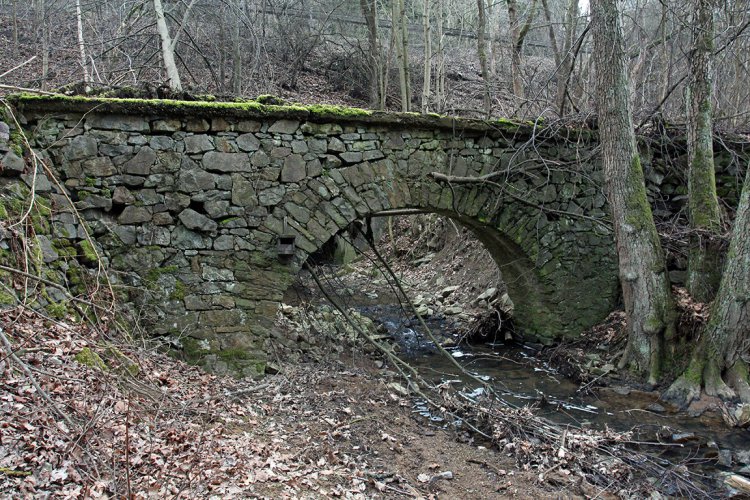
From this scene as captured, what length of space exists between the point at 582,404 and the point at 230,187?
442 cm

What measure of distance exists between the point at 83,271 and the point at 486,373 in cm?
474

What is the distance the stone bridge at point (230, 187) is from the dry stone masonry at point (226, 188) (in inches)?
0.5

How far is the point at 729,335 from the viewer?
5.70 metres

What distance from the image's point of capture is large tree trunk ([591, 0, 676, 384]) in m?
6.21

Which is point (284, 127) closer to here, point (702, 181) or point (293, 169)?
point (293, 169)

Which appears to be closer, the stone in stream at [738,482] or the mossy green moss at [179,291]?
the stone in stream at [738,482]

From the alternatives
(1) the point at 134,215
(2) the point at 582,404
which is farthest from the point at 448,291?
(1) the point at 134,215

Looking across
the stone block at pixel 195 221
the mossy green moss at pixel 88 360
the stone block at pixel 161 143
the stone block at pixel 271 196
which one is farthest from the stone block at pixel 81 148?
the mossy green moss at pixel 88 360

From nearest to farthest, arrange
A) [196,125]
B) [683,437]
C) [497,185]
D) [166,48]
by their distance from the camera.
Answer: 1. [683,437]
2. [196,125]
3. [497,185]
4. [166,48]

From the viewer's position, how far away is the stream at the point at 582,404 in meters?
4.97

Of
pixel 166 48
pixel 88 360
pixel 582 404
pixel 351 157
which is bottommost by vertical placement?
pixel 582 404

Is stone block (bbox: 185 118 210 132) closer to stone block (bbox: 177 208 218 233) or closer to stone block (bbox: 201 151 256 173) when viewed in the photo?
stone block (bbox: 201 151 256 173)

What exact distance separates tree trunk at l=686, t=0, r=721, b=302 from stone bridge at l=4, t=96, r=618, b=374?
1.84 meters

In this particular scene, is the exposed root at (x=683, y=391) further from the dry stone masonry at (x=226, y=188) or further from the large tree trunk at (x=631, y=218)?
the dry stone masonry at (x=226, y=188)
